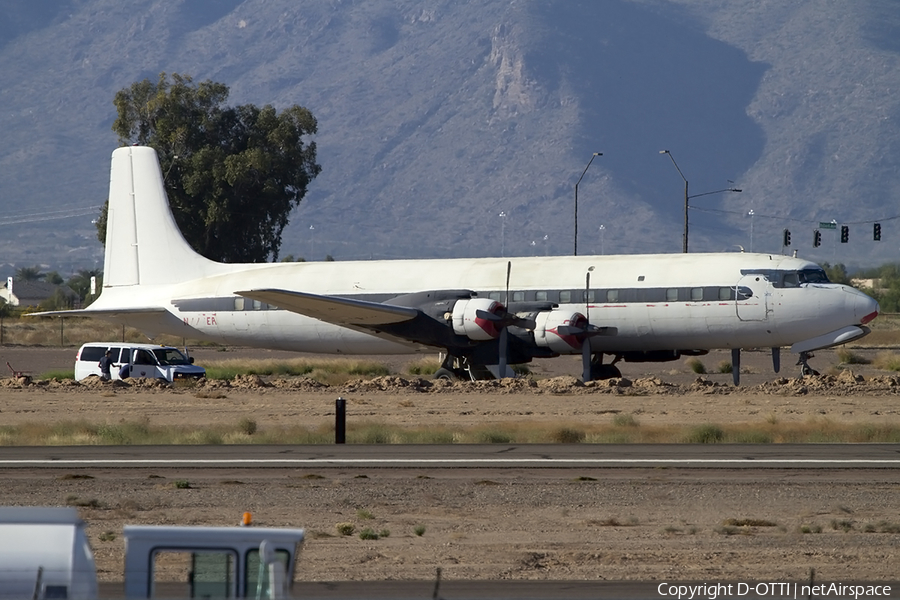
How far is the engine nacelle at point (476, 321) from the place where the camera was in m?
34.7

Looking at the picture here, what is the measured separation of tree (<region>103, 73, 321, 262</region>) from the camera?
8325cm

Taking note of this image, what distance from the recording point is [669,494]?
17594 millimetres

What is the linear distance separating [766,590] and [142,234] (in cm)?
3384

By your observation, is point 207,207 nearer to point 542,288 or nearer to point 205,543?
point 542,288

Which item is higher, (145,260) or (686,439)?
(145,260)

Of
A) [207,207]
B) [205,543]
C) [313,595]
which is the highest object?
[207,207]

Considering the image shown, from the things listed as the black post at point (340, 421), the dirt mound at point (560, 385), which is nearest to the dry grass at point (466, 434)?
the black post at point (340, 421)

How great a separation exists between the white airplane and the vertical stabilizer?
0.08 meters

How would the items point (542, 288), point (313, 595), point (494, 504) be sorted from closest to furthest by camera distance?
point (313, 595)
point (494, 504)
point (542, 288)

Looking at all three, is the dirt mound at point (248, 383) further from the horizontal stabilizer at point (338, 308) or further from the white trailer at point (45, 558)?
the white trailer at point (45, 558)

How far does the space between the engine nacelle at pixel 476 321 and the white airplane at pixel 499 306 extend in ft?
0.13

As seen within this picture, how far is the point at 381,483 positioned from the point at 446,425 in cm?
902

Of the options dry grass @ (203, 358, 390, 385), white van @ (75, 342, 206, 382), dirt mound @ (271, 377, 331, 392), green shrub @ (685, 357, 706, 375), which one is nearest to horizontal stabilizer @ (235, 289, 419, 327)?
dirt mound @ (271, 377, 331, 392)

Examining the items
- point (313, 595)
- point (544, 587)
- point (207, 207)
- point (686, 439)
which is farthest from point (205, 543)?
point (207, 207)
